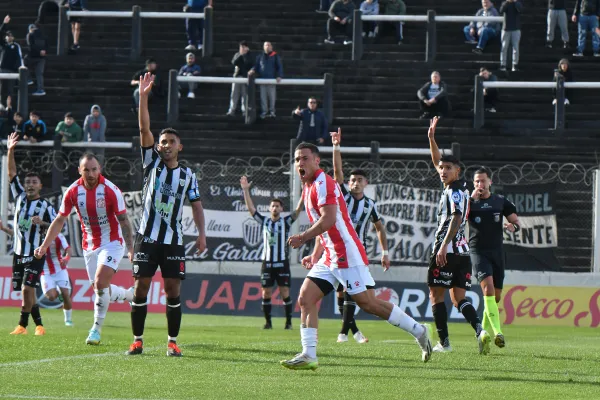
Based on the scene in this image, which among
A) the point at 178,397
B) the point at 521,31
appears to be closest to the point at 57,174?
the point at 521,31

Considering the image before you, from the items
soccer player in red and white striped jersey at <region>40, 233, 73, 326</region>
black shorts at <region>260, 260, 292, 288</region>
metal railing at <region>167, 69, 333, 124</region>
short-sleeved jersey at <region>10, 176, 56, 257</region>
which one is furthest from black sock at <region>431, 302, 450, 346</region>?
metal railing at <region>167, 69, 333, 124</region>

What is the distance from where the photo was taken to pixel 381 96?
30078 millimetres

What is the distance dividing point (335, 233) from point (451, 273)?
2.96 meters

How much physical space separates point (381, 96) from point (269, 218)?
356 inches

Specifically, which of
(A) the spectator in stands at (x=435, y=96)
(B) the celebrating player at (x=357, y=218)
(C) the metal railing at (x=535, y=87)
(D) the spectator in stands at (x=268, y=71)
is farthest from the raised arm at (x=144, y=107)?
(D) the spectator in stands at (x=268, y=71)

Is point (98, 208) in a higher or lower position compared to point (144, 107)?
lower

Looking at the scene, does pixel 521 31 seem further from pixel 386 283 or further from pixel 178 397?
pixel 178 397

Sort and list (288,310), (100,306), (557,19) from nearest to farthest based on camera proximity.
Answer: (100,306)
(288,310)
(557,19)

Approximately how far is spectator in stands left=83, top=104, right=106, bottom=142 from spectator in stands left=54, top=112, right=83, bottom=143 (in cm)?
21

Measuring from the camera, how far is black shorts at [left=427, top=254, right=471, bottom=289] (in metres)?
14.7

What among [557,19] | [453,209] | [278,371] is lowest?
[278,371]

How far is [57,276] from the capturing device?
66.7 ft

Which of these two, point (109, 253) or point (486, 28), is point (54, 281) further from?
point (486, 28)

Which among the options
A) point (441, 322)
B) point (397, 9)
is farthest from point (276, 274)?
point (397, 9)
